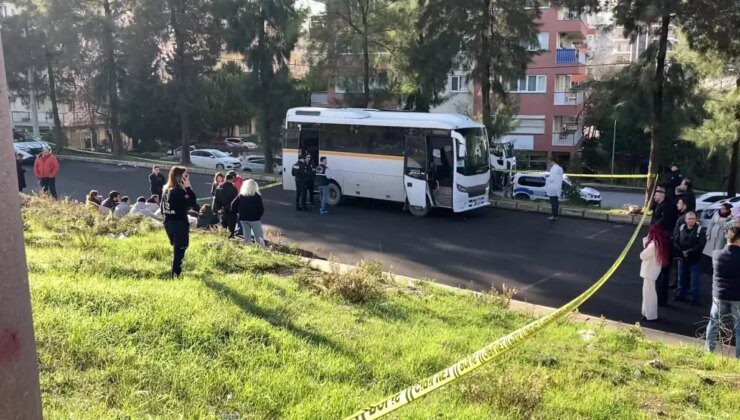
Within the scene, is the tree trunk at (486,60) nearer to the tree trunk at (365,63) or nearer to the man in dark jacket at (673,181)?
the tree trunk at (365,63)

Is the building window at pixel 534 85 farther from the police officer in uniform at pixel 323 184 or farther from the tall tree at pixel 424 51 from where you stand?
the police officer in uniform at pixel 323 184

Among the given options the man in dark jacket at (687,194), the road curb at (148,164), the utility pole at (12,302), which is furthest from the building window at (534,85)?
the utility pole at (12,302)

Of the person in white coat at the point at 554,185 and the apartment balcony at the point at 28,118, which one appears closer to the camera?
the person in white coat at the point at 554,185

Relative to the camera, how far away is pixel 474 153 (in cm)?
1767

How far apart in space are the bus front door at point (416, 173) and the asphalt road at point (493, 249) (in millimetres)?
470

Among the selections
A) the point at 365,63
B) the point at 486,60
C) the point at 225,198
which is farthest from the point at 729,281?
the point at 365,63

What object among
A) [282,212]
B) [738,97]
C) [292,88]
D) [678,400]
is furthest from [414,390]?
[292,88]

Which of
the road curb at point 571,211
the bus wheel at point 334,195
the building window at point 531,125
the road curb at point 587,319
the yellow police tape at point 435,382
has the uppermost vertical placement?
the building window at point 531,125

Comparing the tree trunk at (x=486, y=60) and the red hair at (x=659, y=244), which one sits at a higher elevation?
the tree trunk at (x=486, y=60)

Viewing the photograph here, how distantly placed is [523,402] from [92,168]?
29.7 m

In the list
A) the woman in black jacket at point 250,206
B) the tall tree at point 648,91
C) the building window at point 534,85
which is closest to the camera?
the woman in black jacket at point 250,206

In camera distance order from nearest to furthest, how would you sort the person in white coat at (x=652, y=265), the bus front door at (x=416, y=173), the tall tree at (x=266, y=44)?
the person in white coat at (x=652, y=265) < the bus front door at (x=416, y=173) < the tall tree at (x=266, y=44)

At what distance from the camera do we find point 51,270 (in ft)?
26.0

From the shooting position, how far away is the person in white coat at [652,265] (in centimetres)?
909
